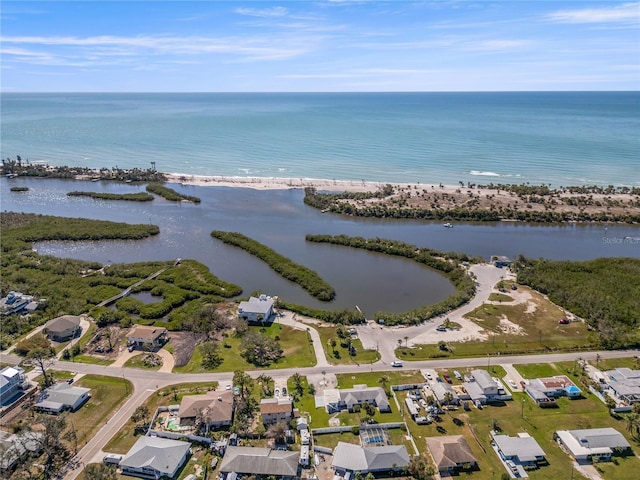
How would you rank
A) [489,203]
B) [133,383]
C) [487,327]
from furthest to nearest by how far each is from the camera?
[489,203] < [487,327] < [133,383]

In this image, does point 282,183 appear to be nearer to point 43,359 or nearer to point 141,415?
point 43,359

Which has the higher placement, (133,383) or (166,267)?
(166,267)

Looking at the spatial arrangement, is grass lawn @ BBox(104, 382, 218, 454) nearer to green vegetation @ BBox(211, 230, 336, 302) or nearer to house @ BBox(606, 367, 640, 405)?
green vegetation @ BBox(211, 230, 336, 302)

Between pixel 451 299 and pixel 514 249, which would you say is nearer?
pixel 451 299

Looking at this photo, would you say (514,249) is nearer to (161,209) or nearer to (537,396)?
(537,396)

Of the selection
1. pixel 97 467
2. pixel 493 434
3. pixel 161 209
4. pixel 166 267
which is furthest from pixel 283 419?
pixel 161 209

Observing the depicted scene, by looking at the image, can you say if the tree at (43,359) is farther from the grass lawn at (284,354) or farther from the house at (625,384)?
the house at (625,384)

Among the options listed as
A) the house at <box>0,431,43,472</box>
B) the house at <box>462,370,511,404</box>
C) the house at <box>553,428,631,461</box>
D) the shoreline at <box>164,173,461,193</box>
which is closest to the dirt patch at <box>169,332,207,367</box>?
the house at <box>0,431,43,472</box>
